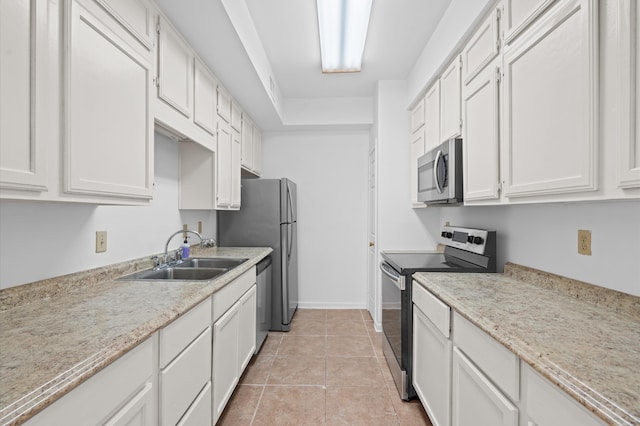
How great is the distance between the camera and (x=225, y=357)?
1.83m

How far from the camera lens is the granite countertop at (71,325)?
660mm

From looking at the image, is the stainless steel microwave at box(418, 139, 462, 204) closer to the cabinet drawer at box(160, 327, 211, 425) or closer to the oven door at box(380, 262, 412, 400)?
the oven door at box(380, 262, 412, 400)

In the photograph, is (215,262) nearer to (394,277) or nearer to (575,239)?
(394,277)

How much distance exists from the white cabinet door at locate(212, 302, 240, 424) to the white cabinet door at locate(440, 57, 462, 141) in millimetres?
1957

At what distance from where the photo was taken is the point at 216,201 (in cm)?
246

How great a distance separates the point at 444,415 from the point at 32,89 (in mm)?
2120

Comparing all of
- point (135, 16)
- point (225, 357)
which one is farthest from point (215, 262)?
point (135, 16)

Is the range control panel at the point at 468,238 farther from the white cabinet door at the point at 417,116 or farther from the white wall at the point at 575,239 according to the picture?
the white cabinet door at the point at 417,116

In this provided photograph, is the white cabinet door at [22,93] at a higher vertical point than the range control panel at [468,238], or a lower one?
higher

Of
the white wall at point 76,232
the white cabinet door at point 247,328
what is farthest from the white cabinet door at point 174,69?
the white cabinet door at point 247,328

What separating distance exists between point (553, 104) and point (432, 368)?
4.65 feet

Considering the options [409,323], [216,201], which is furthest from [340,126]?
[409,323]

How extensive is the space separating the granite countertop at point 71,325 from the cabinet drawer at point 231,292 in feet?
0.31

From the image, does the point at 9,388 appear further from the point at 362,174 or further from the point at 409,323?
the point at 362,174
